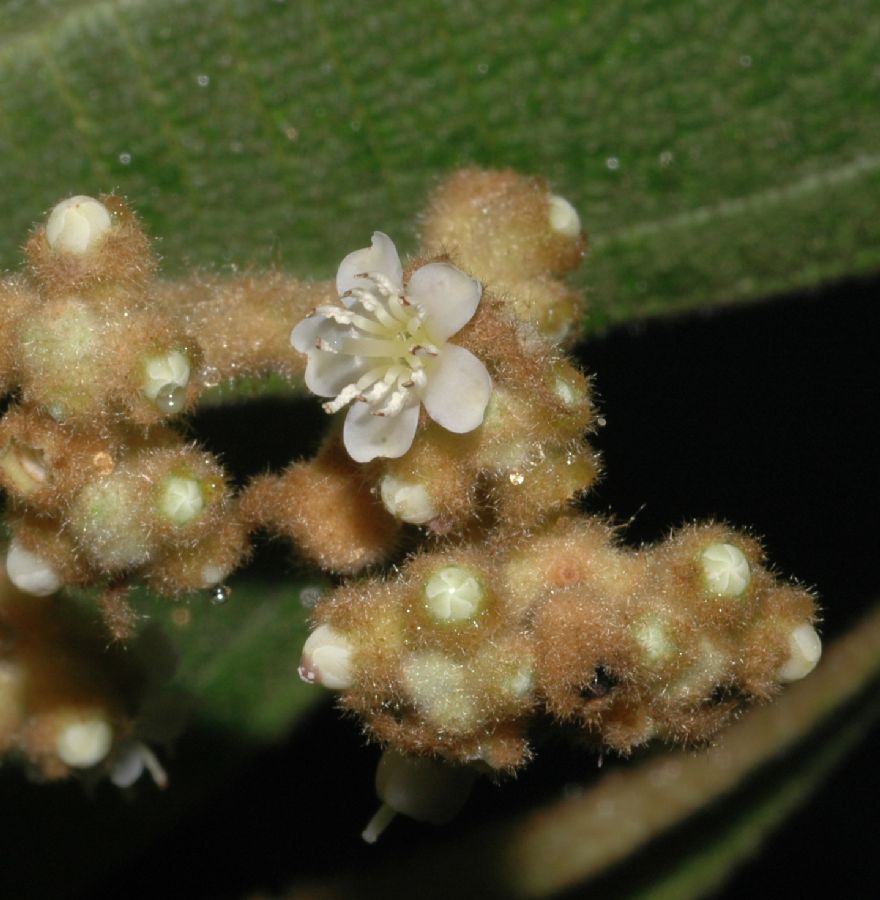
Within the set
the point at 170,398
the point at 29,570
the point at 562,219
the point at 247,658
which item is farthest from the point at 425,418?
the point at 247,658

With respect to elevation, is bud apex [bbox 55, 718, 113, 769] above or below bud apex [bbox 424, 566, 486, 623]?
below

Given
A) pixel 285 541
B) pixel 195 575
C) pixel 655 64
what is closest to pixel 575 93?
pixel 655 64

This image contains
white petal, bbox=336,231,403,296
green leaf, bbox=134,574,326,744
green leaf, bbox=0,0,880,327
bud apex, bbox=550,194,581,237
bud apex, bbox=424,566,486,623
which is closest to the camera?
bud apex, bbox=424,566,486,623

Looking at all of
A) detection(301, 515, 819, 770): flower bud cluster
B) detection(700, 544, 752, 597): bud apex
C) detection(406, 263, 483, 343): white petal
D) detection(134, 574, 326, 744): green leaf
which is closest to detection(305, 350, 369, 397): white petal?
detection(406, 263, 483, 343): white petal

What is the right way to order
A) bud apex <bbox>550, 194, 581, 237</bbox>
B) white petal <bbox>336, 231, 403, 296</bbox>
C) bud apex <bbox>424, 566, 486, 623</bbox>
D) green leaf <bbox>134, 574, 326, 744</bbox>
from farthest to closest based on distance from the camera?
green leaf <bbox>134, 574, 326, 744</bbox>, bud apex <bbox>550, 194, 581, 237</bbox>, white petal <bbox>336, 231, 403, 296</bbox>, bud apex <bbox>424, 566, 486, 623</bbox>

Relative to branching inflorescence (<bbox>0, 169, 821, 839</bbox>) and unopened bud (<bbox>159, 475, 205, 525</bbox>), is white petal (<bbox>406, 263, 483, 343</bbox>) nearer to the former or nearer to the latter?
branching inflorescence (<bbox>0, 169, 821, 839</bbox>)

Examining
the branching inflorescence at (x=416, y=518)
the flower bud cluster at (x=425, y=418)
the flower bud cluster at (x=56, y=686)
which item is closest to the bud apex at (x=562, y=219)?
the flower bud cluster at (x=425, y=418)

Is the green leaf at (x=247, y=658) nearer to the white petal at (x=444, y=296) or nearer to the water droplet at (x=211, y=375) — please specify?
the water droplet at (x=211, y=375)
